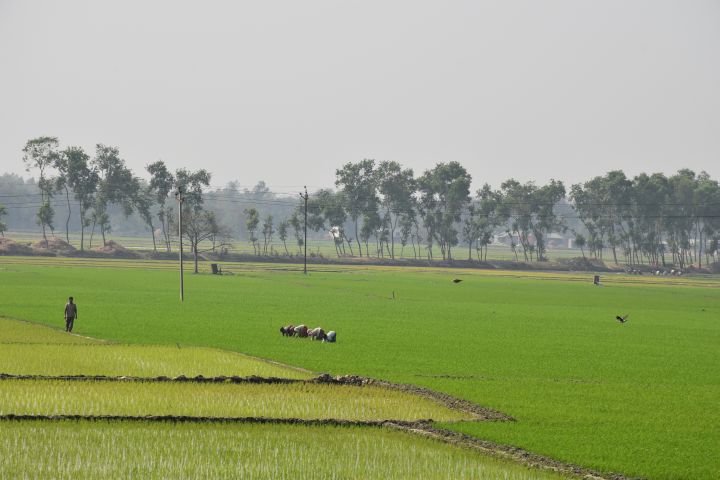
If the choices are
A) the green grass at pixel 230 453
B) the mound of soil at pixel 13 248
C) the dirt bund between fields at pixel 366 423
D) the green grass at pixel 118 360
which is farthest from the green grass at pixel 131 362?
the mound of soil at pixel 13 248

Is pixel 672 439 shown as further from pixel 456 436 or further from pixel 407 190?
pixel 407 190

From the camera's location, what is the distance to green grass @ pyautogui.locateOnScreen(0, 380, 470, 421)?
776 inches

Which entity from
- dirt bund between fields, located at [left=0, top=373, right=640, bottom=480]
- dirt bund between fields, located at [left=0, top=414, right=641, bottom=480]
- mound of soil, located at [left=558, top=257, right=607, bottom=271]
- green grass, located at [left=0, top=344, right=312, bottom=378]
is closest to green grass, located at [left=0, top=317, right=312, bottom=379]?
green grass, located at [left=0, top=344, right=312, bottom=378]

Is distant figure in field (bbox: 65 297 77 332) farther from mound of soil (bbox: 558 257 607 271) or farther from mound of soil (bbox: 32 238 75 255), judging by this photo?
mound of soil (bbox: 558 257 607 271)

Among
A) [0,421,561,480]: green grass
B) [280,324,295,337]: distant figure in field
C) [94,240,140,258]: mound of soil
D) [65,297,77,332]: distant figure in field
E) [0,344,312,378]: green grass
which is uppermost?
[94,240,140,258]: mound of soil

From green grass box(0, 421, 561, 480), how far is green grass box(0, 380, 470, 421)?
1.20 meters

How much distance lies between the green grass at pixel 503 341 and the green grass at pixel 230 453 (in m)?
1.73

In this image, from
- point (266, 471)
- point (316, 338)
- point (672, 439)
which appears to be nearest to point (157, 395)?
point (266, 471)

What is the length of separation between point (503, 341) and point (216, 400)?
15.9 meters

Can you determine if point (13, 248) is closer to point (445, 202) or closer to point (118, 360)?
point (445, 202)

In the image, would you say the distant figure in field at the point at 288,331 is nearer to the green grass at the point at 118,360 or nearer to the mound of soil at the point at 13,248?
the green grass at the point at 118,360

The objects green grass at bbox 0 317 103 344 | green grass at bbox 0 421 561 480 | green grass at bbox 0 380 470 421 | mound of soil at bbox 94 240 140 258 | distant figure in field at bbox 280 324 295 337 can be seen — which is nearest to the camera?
green grass at bbox 0 421 561 480

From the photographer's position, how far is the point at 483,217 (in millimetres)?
134750

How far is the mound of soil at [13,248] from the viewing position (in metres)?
110
